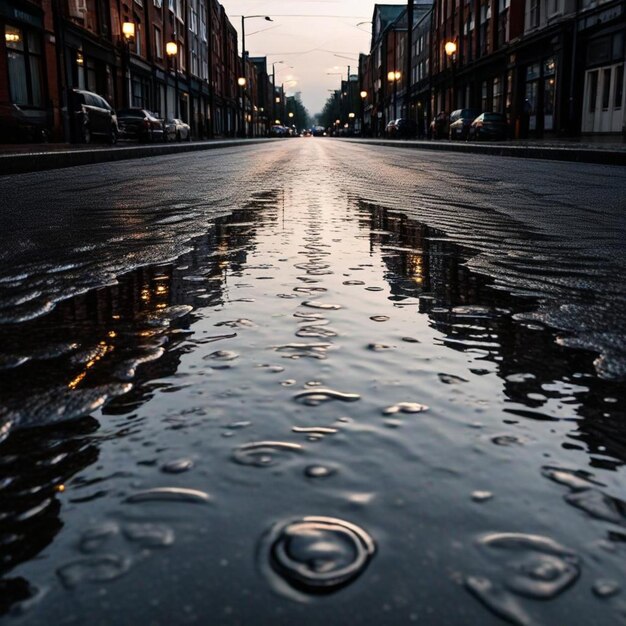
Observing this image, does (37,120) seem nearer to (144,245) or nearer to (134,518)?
(144,245)

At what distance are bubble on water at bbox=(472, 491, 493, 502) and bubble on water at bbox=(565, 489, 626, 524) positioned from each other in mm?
103

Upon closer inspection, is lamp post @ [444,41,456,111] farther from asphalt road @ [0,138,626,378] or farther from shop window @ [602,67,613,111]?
asphalt road @ [0,138,626,378]

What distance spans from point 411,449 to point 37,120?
2508 centimetres

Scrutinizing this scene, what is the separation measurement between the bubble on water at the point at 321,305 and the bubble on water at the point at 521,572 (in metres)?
1.40

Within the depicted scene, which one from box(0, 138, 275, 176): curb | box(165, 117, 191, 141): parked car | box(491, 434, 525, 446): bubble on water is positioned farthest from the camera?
box(165, 117, 191, 141): parked car

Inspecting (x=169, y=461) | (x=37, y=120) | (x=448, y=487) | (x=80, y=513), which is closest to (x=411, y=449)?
(x=448, y=487)

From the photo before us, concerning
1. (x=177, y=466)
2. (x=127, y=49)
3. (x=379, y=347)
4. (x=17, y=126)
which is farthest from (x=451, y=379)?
(x=127, y=49)

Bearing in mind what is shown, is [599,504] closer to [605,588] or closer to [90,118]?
[605,588]

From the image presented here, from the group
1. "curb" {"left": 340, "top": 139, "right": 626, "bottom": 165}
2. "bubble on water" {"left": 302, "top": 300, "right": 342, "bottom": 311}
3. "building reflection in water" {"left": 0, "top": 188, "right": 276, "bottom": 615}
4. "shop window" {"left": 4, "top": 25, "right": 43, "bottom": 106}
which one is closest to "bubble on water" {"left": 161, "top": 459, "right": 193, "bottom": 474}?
"building reflection in water" {"left": 0, "top": 188, "right": 276, "bottom": 615}

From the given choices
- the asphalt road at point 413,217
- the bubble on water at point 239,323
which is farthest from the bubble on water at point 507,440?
the bubble on water at point 239,323

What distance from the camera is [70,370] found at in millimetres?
1663

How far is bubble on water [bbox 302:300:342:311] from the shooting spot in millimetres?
2271

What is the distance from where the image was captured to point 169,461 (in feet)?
3.71

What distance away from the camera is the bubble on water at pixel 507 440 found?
121 centimetres
